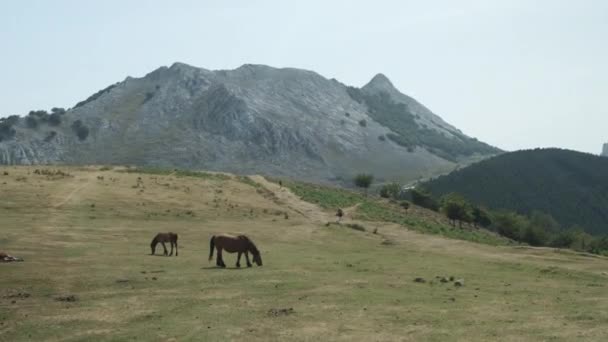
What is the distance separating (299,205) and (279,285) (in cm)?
5552

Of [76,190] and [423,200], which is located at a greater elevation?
[423,200]

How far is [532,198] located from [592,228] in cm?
2289

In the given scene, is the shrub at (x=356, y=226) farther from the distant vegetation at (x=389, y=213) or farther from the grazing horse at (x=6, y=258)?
the grazing horse at (x=6, y=258)

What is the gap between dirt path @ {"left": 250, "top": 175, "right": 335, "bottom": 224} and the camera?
72.4m

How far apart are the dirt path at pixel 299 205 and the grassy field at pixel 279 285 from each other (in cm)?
907

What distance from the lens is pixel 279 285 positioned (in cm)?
2698

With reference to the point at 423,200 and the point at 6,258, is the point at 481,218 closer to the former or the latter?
the point at 423,200

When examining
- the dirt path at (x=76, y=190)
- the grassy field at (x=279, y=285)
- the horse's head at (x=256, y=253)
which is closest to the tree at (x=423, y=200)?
the grassy field at (x=279, y=285)

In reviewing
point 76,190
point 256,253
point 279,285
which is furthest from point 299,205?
point 279,285

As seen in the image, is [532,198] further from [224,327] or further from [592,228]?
[224,327]

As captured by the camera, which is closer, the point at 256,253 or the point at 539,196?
the point at 256,253

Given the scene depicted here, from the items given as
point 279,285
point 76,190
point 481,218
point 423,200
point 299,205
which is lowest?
point 279,285

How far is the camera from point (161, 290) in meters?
24.8

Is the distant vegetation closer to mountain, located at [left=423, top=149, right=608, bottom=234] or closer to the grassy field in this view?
the grassy field
